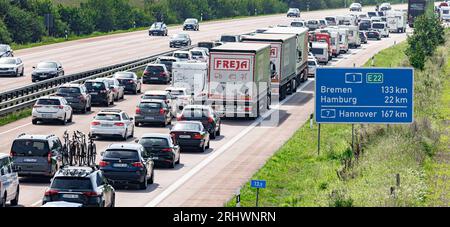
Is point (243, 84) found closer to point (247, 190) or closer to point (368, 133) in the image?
point (368, 133)

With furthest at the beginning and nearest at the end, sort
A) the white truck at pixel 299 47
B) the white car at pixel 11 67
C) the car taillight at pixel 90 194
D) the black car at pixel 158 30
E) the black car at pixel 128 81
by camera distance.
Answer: the black car at pixel 158 30, the white car at pixel 11 67, the white truck at pixel 299 47, the black car at pixel 128 81, the car taillight at pixel 90 194

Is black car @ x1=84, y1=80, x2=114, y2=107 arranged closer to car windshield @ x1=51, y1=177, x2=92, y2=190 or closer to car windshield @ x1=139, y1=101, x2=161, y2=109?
car windshield @ x1=139, y1=101, x2=161, y2=109

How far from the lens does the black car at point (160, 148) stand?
3920 cm

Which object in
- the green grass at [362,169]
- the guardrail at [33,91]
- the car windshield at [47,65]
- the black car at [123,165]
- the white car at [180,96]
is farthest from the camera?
the car windshield at [47,65]

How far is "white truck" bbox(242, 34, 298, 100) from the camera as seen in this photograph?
6444cm

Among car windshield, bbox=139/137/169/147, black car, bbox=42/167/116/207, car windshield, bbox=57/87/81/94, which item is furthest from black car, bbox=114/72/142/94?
black car, bbox=42/167/116/207

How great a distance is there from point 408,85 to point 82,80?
2910 cm

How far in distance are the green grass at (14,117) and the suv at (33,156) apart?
17792mm

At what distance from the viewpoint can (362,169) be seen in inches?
1496

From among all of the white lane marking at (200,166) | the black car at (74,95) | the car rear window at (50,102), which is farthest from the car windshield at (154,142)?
the black car at (74,95)

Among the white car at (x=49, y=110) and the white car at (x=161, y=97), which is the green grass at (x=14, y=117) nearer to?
the white car at (x=49, y=110)

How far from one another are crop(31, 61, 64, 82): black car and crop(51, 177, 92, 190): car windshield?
4394 cm

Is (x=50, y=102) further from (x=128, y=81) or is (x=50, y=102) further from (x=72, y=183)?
(x=72, y=183)
